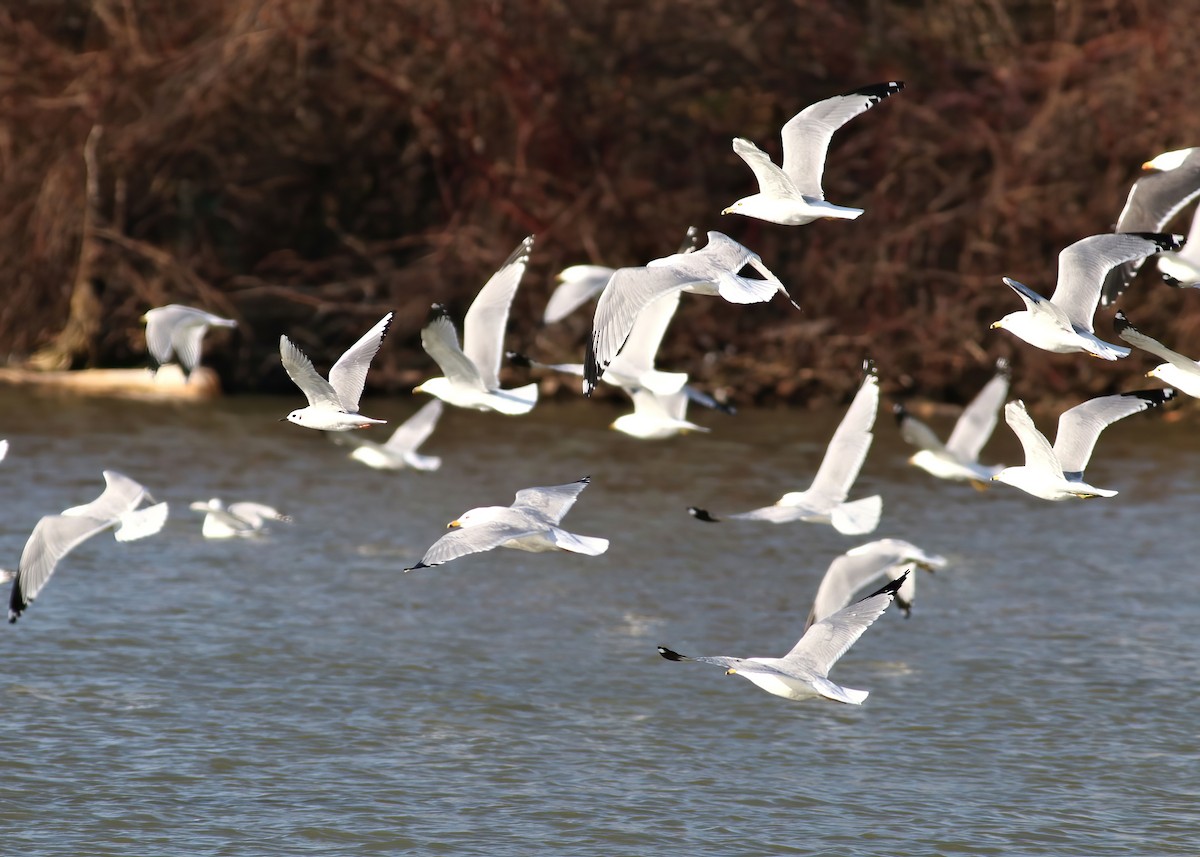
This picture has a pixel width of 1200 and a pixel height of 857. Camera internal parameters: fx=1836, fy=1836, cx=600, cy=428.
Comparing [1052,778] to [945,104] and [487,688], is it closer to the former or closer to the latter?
[487,688]

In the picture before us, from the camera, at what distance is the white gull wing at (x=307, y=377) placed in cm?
716

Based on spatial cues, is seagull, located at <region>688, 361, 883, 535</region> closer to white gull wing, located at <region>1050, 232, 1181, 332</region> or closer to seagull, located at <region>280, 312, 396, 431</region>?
white gull wing, located at <region>1050, 232, 1181, 332</region>

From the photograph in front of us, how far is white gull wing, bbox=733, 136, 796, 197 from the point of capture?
24.2ft

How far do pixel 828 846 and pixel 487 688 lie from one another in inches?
98.2

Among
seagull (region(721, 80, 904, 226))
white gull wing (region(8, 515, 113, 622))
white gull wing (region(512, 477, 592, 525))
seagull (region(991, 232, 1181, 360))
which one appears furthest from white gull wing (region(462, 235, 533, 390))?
seagull (region(991, 232, 1181, 360))

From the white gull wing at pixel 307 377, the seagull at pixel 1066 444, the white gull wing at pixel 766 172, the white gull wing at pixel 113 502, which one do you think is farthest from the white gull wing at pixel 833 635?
the white gull wing at pixel 113 502

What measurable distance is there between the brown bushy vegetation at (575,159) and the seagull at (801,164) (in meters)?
10.6

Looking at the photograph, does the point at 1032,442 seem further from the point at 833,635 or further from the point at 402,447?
the point at 402,447

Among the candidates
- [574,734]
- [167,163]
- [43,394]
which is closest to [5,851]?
[574,734]

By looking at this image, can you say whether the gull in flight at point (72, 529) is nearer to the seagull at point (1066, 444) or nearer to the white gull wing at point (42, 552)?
the white gull wing at point (42, 552)

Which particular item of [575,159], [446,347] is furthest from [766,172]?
[575,159]

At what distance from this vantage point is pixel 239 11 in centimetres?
1916

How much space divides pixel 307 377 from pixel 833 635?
229 centimetres

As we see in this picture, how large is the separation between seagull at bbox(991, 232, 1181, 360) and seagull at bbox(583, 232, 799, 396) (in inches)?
41.2
